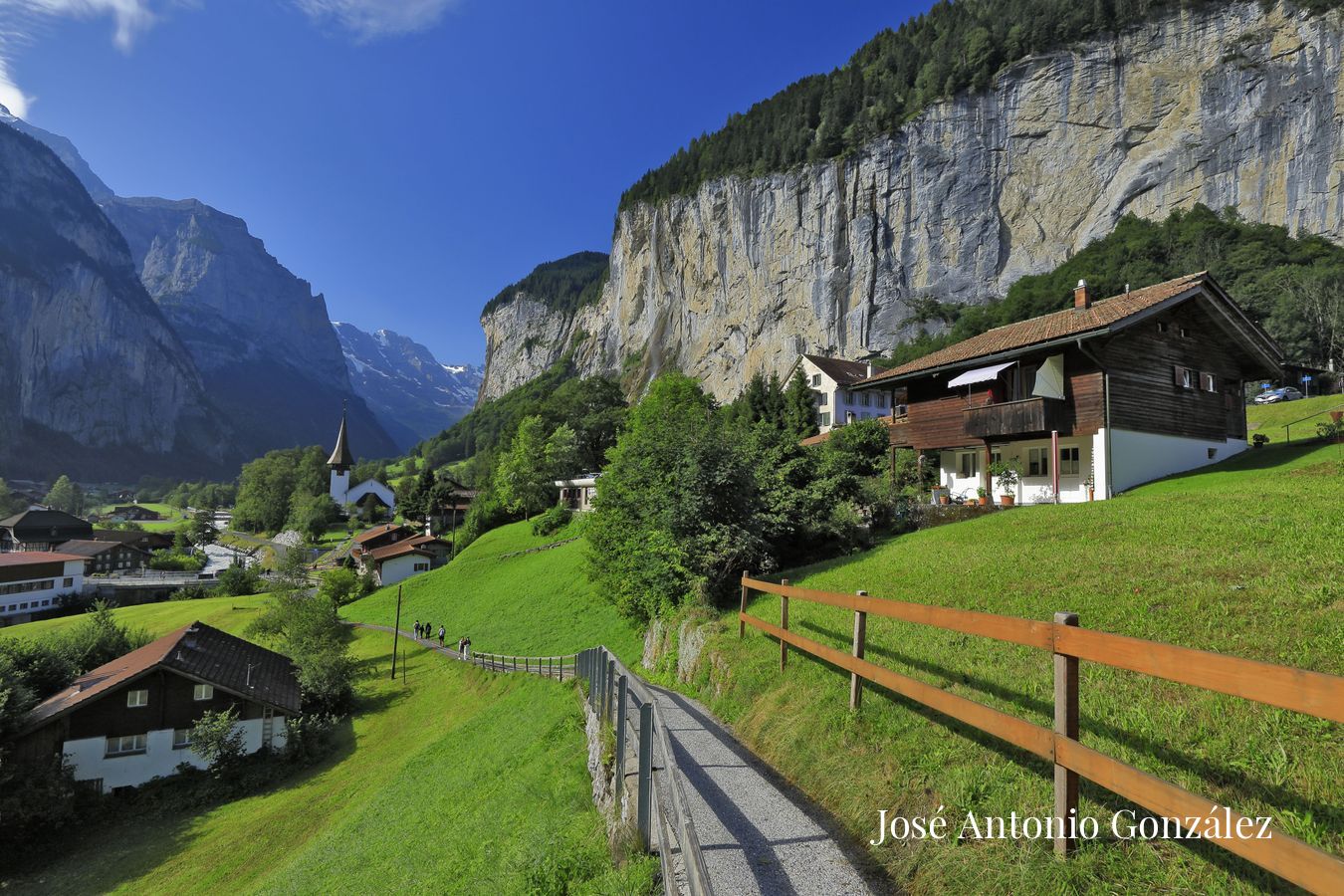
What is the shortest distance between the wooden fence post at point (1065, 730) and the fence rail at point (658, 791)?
224 cm

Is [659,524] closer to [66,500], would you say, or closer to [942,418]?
[942,418]

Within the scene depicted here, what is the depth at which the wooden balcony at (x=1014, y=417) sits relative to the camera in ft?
67.7

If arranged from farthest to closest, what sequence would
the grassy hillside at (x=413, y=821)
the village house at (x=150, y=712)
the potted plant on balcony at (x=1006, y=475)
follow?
the village house at (x=150, y=712), the potted plant on balcony at (x=1006, y=475), the grassy hillside at (x=413, y=821)

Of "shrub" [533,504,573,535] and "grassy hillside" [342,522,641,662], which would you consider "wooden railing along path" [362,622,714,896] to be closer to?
"grassy hillside" [342,522,641,662]

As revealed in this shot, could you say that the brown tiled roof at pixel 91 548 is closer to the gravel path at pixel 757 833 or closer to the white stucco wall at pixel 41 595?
the white stucco wall at pixel 41 595

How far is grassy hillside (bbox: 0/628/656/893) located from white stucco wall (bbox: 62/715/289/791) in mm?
2063

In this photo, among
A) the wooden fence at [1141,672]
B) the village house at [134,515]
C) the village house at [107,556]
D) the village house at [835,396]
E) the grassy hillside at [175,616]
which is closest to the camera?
the wooden fence at [1141,672]

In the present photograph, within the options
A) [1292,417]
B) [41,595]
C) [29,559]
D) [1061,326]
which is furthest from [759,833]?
[29,559]

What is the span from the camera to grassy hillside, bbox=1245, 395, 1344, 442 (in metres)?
31.7

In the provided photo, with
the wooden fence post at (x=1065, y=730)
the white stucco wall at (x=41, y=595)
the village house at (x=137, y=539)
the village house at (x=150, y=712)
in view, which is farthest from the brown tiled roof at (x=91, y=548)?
the wooden fence post at (x=1065, y=730)

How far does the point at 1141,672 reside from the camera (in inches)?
113

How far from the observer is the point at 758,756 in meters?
7.04

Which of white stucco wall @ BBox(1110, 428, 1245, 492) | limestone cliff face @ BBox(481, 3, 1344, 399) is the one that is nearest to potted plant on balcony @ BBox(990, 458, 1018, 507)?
white stucco wall @ BBox(1110, 428, 1245, 492)

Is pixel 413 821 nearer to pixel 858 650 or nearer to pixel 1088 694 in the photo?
pixel 858 650
